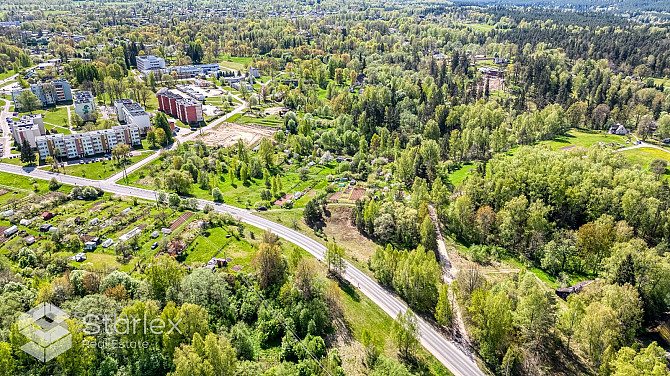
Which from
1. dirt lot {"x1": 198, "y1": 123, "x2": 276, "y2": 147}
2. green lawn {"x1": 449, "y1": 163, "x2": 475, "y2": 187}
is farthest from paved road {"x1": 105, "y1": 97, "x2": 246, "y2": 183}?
green lawn {"x1": 449, "y1": 163, "x2": 475, "y2": 187}

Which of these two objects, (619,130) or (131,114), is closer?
(619,130)

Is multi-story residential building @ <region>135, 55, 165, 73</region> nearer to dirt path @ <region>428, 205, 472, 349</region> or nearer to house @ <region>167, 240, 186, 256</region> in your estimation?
house @ <region>167, 240, 186, 256</region>

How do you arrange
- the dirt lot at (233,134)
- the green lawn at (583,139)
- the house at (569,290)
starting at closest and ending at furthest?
the house at (569,290)
the green lawn at (583,139)
the dirt lot at (233,134)

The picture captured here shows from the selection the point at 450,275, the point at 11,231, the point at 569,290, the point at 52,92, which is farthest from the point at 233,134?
the point at 569,290

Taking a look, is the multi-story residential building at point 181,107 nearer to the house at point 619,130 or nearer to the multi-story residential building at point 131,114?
the multi-story residential building at point 131,114

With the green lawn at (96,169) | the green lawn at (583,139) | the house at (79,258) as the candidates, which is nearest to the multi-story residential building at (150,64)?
the green lawn at (96,169)

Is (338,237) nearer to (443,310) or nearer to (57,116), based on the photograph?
(443,310)
